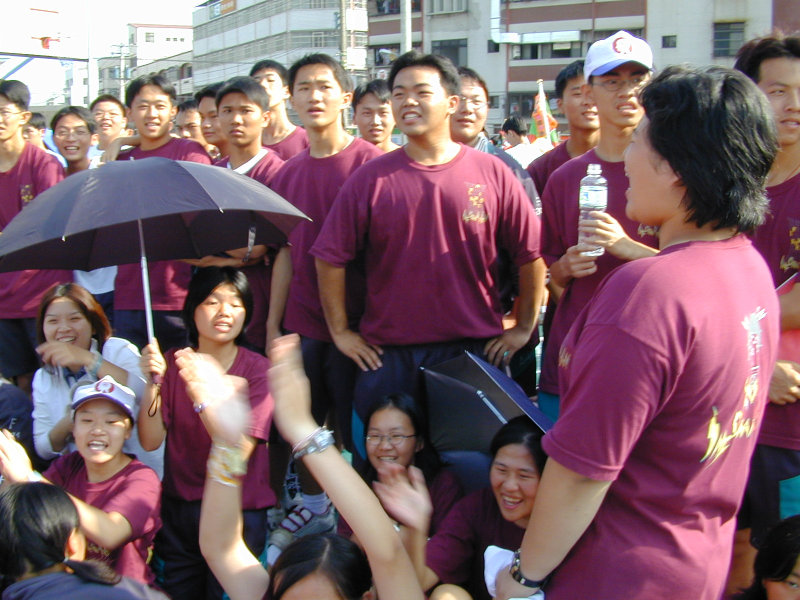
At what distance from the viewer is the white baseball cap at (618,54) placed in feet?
9.92

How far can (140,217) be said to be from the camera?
8.90ft

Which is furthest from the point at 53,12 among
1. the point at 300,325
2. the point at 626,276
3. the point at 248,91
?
the point at 626,276

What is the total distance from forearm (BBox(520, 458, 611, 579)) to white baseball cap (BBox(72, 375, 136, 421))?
204cm

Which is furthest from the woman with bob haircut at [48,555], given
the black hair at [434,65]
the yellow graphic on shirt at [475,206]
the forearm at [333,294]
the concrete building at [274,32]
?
the concrete building at [274,32]

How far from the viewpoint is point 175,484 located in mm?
3285

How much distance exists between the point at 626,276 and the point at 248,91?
3.36 meters

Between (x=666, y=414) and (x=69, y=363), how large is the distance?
2727mm

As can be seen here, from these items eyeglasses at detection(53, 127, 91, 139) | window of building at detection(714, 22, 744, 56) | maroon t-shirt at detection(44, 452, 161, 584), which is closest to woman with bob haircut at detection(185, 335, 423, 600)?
maroon t-shirt at detection(44, 452, 161, 584)

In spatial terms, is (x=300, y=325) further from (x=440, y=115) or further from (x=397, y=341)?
(x=440, y=115)

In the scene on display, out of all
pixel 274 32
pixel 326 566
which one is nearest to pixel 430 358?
pixel 326 566

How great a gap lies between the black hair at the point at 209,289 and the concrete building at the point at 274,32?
34.9 metres

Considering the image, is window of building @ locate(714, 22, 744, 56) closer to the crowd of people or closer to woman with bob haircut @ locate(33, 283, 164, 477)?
the crowd of people

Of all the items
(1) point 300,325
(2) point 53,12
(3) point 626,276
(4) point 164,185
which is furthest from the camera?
(2) point 53,12

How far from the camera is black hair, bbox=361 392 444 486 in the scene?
312 centimetres
